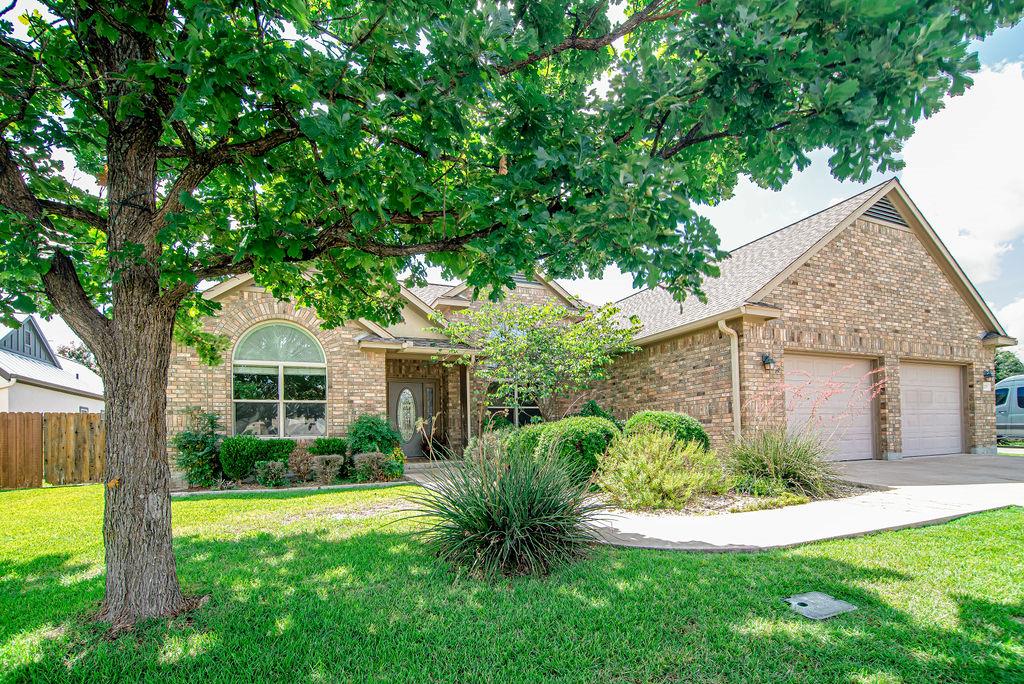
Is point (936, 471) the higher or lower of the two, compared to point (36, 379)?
lower

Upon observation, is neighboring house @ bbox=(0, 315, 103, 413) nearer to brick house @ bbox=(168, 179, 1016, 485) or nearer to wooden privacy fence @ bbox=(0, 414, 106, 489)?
wooden privacy fence @ bbox=(0, 414, 106, 489)

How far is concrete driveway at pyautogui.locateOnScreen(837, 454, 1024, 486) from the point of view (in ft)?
27.9

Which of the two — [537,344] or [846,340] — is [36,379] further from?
[846,340]

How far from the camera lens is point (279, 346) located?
457 inches

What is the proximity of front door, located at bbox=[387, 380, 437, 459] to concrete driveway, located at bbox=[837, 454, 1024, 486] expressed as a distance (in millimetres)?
9850

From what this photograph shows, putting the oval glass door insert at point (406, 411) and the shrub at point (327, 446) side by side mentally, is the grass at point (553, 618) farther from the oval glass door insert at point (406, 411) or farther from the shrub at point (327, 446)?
the oval glass door insert at point (406, 411)

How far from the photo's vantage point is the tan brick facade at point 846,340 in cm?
1033

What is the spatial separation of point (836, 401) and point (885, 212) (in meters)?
4.78

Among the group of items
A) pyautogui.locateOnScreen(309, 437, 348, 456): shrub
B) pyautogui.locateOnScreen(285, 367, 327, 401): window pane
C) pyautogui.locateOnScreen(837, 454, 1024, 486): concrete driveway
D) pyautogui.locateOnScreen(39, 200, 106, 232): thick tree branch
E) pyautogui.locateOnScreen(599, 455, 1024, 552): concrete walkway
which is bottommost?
pyautogui.locateOnScreen(837, 454, 1024, 486): concrete driveway

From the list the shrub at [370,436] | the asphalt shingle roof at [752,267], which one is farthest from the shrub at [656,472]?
the shrub at [370,436]

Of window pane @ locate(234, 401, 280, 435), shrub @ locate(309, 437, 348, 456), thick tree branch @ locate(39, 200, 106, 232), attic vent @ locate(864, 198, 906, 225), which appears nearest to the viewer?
thick tree branch @ locate(39, 200, 106, 232)

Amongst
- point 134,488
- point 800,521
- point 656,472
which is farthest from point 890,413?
point 134,488

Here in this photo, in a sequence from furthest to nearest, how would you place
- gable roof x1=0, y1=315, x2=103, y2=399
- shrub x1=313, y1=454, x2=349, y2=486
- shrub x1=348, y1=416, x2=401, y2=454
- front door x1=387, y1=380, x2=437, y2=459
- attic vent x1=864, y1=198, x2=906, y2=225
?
gable roof x1=0, y1=315, x2=103, y2=399
front door x1=387, y1=380, x2=437, y2=459
attic vent x1=864, y1=198, x2=906, y2=225
shrub x1=348, y1=416, x2=401, y2=454
shrub x1=313, y1=454, x2=349, y2=486

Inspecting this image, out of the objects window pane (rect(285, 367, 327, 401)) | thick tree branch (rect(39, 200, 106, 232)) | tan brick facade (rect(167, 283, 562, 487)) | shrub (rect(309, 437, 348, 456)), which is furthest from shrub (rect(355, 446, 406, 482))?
thick tree branch (rect(39, 200, 106, 232))
